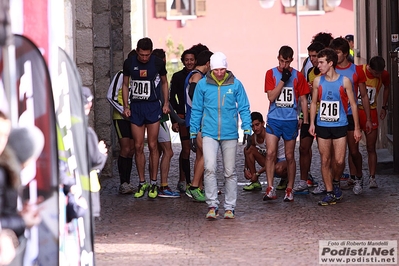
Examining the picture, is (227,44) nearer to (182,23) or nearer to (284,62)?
(182,23)

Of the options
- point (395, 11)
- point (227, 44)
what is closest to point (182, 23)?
point (227, 44)

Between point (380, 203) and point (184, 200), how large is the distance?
2293 millimetres

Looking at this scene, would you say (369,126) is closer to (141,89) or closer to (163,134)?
(163,134)

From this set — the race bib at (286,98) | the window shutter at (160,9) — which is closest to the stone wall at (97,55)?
the race bib at (286,98)

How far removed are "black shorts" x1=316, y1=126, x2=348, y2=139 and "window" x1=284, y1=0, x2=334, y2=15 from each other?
1066 inches

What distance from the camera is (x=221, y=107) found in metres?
10.1

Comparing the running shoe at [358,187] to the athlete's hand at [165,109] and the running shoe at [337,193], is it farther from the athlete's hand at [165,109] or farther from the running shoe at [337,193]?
the athlete's hand at [165,109]

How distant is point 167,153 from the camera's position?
12.0 m

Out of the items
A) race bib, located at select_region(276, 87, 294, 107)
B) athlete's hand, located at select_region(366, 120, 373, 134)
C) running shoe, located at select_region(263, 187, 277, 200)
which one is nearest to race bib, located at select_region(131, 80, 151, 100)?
race bib, located at select_region(276, 87, 294, 107)

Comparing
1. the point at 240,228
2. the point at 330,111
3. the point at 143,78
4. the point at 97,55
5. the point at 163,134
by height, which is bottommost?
the point at 240,228

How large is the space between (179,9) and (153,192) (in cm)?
2724

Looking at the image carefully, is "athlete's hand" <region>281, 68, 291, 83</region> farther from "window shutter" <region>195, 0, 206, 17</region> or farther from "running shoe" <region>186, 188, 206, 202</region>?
"window shutter" <region>195, 0, 206, 17</region>

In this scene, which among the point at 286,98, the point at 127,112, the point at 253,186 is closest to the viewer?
the point at 286,98

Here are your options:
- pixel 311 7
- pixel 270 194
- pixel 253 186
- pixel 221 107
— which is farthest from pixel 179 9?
pixel 221 107
